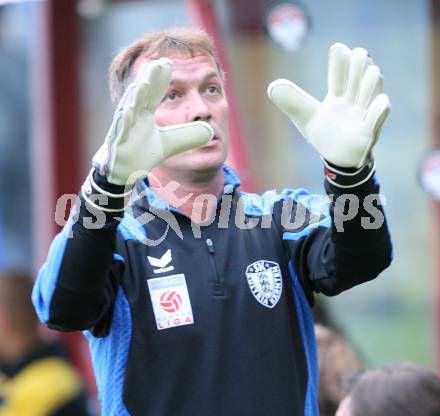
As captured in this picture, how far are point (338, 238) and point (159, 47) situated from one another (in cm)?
64

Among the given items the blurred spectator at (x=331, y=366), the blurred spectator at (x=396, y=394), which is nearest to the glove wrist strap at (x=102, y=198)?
the blurred spectator at (x=396, y=394)

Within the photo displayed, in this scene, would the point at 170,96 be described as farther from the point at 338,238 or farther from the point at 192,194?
the point at 338,238

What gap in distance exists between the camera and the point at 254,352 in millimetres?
2195

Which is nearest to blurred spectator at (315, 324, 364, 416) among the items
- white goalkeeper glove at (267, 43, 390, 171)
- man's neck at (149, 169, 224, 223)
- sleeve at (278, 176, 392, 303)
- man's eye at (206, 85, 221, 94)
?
sleeve at (278, 176, 392, 303)

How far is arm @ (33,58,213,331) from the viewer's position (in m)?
1.99

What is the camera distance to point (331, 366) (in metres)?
3.34

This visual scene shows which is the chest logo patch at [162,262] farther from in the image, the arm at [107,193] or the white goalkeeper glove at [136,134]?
the white goalkeeper glove at [136,134]

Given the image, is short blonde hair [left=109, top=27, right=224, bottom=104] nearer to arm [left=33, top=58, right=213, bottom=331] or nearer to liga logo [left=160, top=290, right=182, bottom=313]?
arm [left=33, top=58, right=213, bottom=331]

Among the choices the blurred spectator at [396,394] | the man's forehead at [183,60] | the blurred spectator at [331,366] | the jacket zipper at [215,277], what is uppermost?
the man's forehead at [183,60]

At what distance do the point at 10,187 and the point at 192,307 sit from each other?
4.23m

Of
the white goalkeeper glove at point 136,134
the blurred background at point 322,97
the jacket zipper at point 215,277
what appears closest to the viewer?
the white goalkeeper glove at point 136,134

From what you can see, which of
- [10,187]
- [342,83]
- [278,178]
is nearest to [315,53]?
[278,178]

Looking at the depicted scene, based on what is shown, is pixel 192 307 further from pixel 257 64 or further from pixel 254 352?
pixel 257 64

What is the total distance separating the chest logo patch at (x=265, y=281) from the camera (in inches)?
88.4
